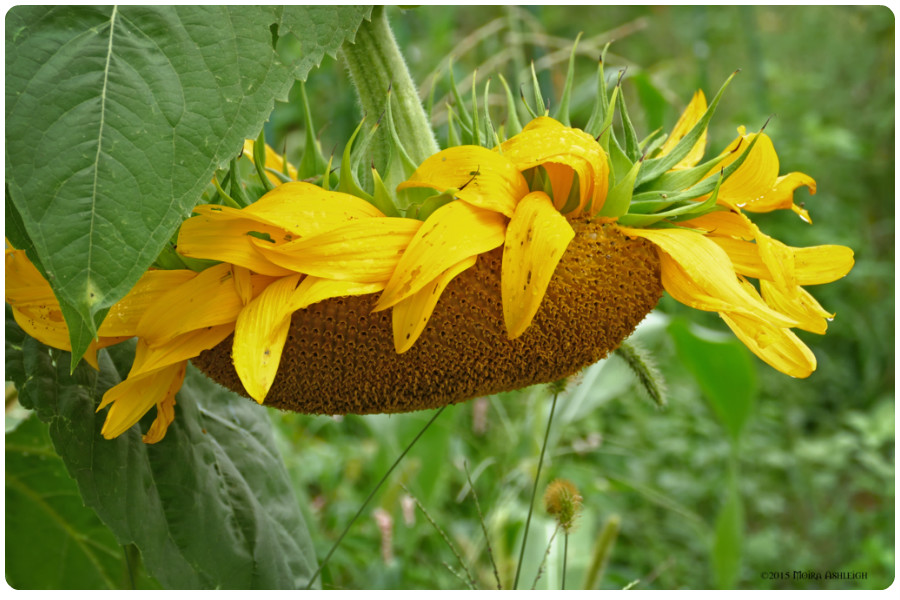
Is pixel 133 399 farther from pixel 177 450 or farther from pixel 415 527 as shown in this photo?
pixel 415 527

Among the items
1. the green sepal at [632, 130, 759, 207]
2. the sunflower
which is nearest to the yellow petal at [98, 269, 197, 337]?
the sunflower

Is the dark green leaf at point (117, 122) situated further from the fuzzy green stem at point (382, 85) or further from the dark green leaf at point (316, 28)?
the fuzzy green stem at point (382, 85)

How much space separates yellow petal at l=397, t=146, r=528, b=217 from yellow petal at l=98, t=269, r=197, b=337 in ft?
0.55

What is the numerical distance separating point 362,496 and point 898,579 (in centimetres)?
126

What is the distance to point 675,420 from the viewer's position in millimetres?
2746

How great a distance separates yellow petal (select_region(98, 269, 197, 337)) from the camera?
23.9 inches

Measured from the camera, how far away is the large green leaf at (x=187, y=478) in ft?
2.31

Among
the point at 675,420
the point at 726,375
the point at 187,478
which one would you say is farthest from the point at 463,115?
the point at 675,420

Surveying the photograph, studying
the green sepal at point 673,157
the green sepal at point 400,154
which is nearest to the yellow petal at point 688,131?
the green sepal at point 673,157

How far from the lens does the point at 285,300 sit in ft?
1.90

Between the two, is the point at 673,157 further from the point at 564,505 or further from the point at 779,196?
the point at 564,505

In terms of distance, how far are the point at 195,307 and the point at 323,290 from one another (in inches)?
3.7

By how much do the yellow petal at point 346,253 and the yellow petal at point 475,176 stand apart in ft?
0.16

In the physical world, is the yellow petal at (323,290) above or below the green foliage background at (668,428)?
above
